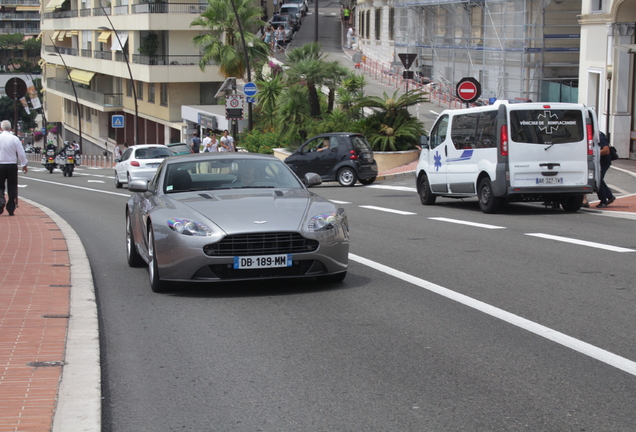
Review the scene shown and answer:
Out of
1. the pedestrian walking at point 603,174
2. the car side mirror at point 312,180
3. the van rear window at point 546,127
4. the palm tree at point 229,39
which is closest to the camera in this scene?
the car side mirror at point 312,180

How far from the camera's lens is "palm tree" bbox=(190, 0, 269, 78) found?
49.8 m

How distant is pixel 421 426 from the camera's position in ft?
16.0

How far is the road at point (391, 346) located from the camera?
5.11 m

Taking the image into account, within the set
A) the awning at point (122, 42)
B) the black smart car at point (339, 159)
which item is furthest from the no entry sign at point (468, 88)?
the awning at point (122, 42)

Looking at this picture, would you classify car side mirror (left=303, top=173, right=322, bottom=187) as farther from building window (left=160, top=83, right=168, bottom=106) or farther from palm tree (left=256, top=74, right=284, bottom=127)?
building window (left=160, top=83, right=168, bottom=106)

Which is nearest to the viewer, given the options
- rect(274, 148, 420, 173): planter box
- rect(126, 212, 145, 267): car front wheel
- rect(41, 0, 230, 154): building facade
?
rect(126, 212, 145, 267): car front wheel

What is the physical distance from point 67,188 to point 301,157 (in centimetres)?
1061

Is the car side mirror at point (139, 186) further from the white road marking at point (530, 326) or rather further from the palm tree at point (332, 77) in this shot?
the palm tree at point (332, 77)

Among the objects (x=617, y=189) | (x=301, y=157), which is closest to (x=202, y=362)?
(x=617, y=189)

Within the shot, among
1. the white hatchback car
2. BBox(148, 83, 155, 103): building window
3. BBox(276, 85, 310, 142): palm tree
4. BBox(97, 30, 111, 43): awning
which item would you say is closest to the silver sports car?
the white hatchback car

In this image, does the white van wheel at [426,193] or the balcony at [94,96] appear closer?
the white van wheel at [426,193]

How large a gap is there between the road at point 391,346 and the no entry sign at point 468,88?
12566mm

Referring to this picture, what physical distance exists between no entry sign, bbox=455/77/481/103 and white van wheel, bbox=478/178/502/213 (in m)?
6.71

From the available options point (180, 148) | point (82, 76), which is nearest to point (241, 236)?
point (180, 148)
